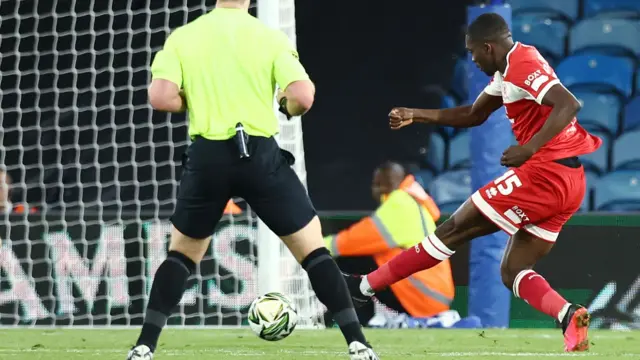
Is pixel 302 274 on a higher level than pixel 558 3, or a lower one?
lower

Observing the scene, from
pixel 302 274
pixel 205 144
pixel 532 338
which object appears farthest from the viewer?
pixel 302 274

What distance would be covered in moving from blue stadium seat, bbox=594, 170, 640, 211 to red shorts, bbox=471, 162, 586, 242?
5.44m

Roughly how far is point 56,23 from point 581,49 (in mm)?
4855

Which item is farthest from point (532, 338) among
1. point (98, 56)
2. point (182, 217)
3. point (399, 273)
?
point (98, 56)

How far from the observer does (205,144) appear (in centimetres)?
425

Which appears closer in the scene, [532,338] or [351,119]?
[532,338]

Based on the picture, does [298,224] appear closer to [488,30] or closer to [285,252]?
[488,30]

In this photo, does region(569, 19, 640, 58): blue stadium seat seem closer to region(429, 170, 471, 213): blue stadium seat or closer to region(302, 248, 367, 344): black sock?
region(429, 170, 471, 213): blue stadium seat

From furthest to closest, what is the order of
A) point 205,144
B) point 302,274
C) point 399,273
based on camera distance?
point 302,274, point 399,273, point 205,144

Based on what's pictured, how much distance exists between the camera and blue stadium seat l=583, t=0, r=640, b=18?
445 inches

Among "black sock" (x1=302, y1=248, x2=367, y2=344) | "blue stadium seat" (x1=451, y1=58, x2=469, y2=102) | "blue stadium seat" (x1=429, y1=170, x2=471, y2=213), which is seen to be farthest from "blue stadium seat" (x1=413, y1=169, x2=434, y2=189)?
"black sock" (x1=302, y1=248, x2=367, y2=344)

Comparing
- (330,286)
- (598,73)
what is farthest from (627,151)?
(330,286)

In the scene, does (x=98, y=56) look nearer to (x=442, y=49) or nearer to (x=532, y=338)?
(x=442, y=49)

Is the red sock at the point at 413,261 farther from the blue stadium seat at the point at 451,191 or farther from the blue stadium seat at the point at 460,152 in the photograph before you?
the blue stadium seat at the point at 460,152
